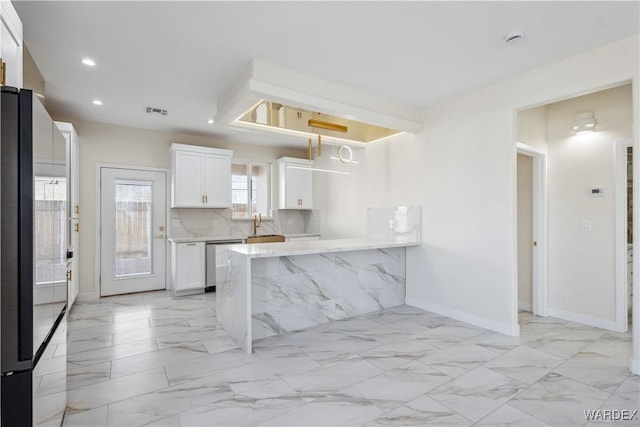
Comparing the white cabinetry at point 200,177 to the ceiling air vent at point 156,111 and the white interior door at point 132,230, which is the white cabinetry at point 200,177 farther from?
the ceiling air vent at point 156,111

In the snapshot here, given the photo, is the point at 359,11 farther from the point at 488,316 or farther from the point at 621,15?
the point at 488,316

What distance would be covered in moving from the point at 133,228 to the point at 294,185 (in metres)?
2.77

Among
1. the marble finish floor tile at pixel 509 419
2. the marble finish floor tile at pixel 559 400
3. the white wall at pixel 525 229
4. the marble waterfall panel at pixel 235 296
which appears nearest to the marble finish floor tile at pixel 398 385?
the marble finish floor tile at pixel 509 419

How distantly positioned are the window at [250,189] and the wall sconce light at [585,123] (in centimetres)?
473

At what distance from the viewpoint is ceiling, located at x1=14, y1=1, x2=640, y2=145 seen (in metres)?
A: 2.23

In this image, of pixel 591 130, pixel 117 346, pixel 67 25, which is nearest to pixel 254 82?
pixel 67 25

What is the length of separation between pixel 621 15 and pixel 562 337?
277 cm

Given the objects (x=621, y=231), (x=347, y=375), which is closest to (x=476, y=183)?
(x=621, y=231)

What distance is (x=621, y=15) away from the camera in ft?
7.55

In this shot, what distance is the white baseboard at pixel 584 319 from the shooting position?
3492mm

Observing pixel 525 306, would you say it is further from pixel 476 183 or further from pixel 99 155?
pixel 99 155

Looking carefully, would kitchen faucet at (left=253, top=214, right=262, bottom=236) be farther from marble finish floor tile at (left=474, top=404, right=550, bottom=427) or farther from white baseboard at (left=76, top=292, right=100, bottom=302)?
marble finish floor tile at (left=474, top=404, right=550, bottom=427)

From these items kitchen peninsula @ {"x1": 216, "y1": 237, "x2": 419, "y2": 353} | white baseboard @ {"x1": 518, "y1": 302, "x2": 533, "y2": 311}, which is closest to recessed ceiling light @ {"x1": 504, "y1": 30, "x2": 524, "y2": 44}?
kitchen peninsula @ {"x1": 216, "y1": 237, "x2": 419, "y2": 353}

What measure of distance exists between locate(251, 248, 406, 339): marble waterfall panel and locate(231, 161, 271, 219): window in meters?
2.84
